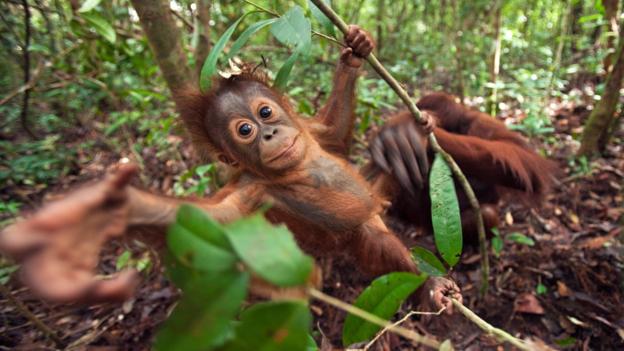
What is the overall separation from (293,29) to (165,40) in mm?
1151

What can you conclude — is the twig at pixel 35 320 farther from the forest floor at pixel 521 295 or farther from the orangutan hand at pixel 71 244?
the orangutan hand at pixel 71 244

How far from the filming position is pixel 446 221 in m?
1.23

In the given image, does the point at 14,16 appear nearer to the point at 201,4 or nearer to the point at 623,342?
the point at 201,4

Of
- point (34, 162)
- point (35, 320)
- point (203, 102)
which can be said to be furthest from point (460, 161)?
point (34, 162)

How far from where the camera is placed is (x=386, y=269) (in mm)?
1887

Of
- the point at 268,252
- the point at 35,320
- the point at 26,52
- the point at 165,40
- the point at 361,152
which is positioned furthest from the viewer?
the point at 361,152

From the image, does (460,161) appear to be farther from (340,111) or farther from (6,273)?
(6,273)

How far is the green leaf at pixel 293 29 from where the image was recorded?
1075 millimetres

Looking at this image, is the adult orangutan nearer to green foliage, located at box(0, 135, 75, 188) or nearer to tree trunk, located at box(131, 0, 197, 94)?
tree trunk, located at box(131, 0, 197, 94)

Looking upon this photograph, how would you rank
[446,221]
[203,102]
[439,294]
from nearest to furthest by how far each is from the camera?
[446,221] < [439,294] < [203,102]

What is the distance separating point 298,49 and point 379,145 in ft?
3.40


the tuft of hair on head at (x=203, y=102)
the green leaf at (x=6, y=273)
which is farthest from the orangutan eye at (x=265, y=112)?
the green leaf at (x=6, y=273)

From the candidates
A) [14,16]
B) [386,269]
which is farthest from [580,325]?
[14,16]

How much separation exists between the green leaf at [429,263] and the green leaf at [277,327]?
0.77 meters
